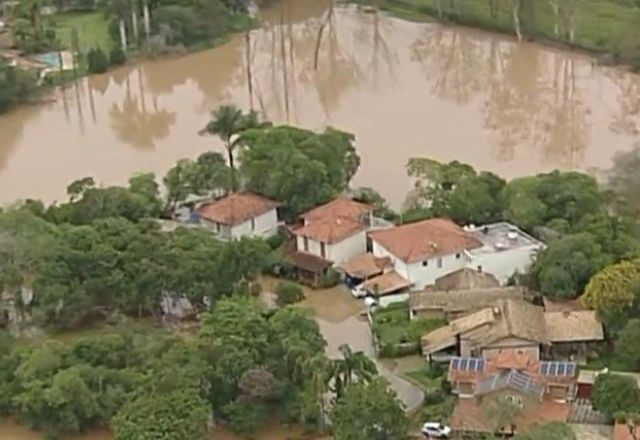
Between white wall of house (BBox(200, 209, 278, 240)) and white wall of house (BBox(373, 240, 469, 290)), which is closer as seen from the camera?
white wall of house (BBox(373, 240, 469, 290))

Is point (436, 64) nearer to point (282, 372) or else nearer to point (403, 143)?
point (403, 143)

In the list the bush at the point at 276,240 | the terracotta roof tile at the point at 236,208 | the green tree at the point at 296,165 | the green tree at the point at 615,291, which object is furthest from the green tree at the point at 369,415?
the green tree at the point at 296,165

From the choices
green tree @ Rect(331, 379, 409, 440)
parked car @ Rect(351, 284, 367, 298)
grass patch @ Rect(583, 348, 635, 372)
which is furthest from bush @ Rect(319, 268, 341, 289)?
green tree @ Rect(331, 379, 409, 440)

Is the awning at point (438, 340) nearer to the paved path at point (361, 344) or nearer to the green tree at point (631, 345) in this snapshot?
the paved path at point (361, 344)

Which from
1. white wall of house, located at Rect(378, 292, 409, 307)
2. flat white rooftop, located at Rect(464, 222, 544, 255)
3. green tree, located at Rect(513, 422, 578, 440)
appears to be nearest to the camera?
green tree, located at Rect(513, 422, 578, 440)

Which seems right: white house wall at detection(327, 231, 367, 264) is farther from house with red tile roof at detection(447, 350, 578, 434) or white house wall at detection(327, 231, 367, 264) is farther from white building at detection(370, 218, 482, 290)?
house with red tile roof at detection(447, 350, 578, 434)
